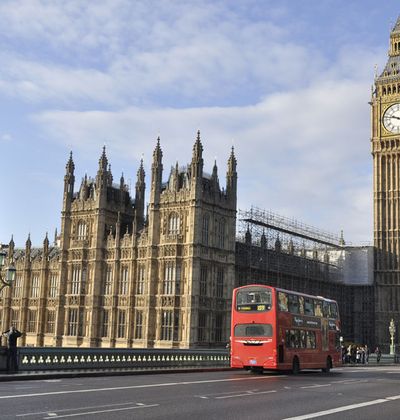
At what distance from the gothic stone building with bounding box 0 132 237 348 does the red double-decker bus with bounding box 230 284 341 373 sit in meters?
22.1

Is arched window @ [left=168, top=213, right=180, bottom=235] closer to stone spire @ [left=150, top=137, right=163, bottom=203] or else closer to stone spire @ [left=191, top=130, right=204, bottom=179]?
stone spire @ [left=150, top=137, right=163, bottom=203]

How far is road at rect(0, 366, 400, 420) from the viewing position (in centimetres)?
1655

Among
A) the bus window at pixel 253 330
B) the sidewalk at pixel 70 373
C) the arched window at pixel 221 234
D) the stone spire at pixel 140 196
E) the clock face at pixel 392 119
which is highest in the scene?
the clock face at pixel 392 119

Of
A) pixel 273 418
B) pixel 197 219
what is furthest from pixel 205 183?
pixel 273 418

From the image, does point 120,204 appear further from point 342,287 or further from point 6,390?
point 6,390

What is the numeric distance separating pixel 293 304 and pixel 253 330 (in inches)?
107

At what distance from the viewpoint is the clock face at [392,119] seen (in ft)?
282

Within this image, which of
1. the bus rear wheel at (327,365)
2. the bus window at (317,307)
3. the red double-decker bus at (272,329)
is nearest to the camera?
the red double-decker bus at (272,329)

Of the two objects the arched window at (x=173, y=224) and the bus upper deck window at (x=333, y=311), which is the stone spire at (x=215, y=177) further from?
the bus upper deck window at (x=333, y=311)

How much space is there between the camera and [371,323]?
281 ft

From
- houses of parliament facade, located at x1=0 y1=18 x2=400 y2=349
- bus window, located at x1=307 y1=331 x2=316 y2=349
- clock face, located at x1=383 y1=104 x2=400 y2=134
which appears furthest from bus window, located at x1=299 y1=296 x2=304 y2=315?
clock face, located at x1=383 y1=104 x2=400 y2=134

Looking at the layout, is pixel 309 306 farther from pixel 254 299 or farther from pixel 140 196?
pixel 140 196

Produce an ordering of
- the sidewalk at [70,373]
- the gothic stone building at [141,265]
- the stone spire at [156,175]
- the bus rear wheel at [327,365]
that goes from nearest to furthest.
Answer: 1. the sidewalk at [70,373]
2. the bus rear wheel at [327,365]
3. the gothic stone building at [141,265]
4. the stone spire at [156,175]

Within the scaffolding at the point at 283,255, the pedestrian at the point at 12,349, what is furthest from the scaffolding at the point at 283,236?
the pedestrian at the point at 12,349
